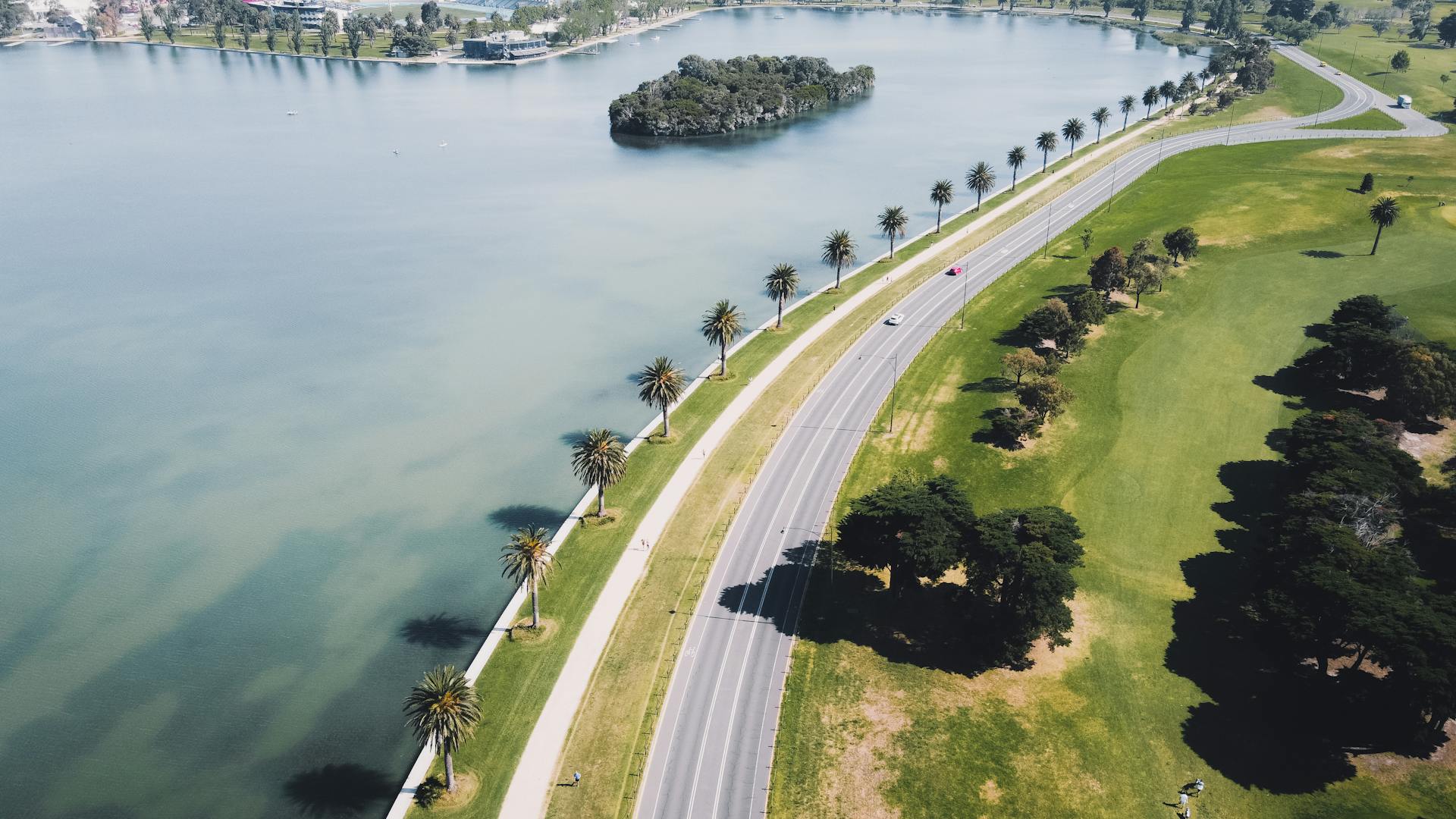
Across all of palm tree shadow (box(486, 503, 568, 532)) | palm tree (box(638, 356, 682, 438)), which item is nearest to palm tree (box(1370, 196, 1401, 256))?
palm tree (box(638, 356, 682, 438))

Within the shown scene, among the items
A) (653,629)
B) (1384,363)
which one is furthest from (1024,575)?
(1384,363)

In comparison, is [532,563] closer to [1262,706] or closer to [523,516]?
[523,516]

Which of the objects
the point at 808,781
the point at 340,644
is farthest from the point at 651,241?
the point at 808,781

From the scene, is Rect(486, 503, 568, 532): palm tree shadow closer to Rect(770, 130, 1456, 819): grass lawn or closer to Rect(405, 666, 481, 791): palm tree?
Rect(770, 130, 1456, 819): grass lawn

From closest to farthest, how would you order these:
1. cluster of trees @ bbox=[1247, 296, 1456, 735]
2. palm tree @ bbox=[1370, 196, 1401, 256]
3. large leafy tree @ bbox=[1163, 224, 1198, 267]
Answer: cluster of trees @ bbox=[1247, 296, 1456, 735]
large leafy tree @ bbox=[1163, 224, 1198, 267]
palm tree @ bbox=[1370, 196, 1401, 256]

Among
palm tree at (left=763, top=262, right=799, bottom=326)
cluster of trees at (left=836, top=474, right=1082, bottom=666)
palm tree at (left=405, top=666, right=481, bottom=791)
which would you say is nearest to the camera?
palm tree at (left=405, top=666, right=481, bottom=791)

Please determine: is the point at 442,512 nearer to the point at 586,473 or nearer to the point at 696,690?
the point at 586,473

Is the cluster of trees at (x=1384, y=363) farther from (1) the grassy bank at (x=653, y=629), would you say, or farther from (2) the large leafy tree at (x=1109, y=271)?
(1) the grassy bank at (x=653, y=629)
